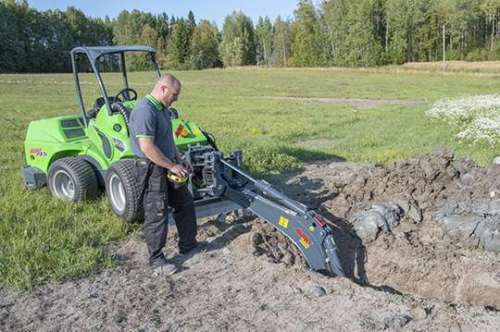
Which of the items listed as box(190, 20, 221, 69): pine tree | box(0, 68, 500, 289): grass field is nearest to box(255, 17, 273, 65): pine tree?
box(190, 20, 221, 69): pine tree

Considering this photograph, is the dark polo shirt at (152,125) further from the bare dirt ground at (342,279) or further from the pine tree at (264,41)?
the pine tree at (264,41)

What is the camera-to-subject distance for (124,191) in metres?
6.28

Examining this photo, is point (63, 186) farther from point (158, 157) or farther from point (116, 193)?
point (158, 157)

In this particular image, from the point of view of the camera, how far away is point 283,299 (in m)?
4.67

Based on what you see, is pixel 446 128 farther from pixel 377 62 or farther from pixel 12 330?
pixel 377 62

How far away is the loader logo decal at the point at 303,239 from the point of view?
5152mm

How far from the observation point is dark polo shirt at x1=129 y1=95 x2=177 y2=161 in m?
5.03

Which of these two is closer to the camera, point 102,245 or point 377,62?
point 102,245

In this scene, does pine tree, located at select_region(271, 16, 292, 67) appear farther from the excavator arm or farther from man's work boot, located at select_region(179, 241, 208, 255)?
man's work boot, located at select_region(179, 241, 208, 255)

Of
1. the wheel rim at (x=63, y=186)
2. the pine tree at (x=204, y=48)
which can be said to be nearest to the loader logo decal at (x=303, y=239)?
the wheel rim at (x=63, y=186)

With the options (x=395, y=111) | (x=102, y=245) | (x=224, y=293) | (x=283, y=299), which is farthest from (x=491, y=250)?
(x=395, y=111)

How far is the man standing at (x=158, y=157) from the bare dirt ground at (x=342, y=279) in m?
0.33

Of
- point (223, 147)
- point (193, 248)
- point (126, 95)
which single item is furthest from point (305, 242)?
point (223, 147)

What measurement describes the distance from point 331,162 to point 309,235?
5.65 metres
